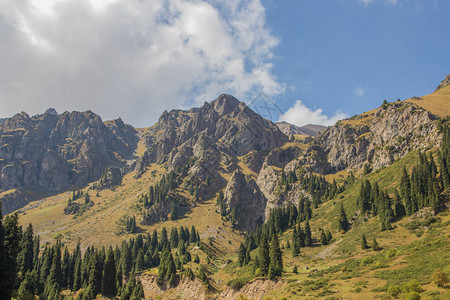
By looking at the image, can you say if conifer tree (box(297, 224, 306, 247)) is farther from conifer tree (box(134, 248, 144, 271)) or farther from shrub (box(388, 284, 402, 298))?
shrub (box(388, 284, 402, 298))

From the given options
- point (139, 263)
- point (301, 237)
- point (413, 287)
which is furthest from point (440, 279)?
point (139, 263)

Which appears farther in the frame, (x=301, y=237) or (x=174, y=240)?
(x=174, y=240)

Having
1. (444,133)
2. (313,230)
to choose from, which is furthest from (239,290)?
(444,133)

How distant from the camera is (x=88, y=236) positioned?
197 meters

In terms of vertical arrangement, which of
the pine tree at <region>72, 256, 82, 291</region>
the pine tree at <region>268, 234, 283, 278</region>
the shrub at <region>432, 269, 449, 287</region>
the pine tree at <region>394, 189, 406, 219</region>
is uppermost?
the pine tree at <region>394, 189, 406, 219</region>

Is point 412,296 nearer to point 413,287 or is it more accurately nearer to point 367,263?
point 413,287

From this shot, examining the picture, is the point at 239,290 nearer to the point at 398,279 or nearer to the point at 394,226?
the point at 398,279

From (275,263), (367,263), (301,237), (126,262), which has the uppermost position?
(301,237)

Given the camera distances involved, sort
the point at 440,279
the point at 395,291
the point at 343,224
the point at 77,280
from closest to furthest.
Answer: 1. the point at 440,279
2. the point at 395,291
3. the point at 77,280
4. the point at 343,224

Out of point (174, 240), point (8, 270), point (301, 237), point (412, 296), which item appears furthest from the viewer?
point (174, 240)

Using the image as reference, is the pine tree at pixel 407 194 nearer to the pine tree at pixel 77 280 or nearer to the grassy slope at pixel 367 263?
the grassy slope at pixel 367 263

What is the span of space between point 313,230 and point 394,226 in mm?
50175

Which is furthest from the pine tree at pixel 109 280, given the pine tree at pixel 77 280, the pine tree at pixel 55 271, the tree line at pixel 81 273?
the pine tree at pixel 55 271

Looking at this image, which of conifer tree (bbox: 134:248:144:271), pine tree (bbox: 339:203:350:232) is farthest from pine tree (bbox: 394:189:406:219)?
conifer tree (bbox: 134:248:144:271)
